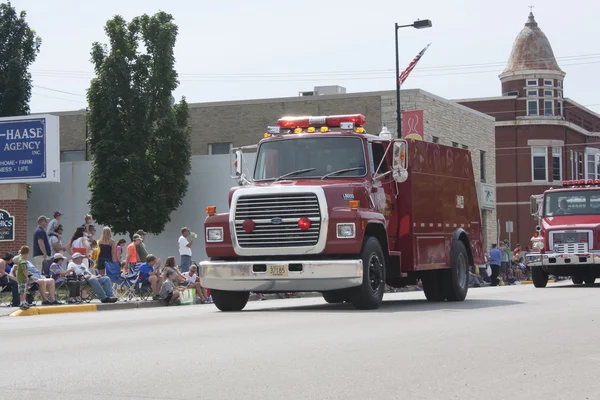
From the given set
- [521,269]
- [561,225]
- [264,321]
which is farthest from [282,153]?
[521,269]

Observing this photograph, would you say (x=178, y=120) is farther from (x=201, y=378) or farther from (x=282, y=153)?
(x=201, y=378)

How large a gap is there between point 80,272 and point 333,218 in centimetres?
814

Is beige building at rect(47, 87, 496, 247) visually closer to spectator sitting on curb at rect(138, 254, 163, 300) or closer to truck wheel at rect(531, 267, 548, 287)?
truck wheel at rect(531, 267, 548, 287)

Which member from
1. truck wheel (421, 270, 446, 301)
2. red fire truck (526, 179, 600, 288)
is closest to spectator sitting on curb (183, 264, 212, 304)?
truck wheel (421, 270, 446, 301)

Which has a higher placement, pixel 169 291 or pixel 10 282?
pixel 10 282

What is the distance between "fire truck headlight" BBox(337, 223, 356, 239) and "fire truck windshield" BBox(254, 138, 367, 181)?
1.21 m

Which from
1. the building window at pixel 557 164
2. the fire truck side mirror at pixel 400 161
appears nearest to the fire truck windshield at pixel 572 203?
the fire truck side mirror at pixel 400 161

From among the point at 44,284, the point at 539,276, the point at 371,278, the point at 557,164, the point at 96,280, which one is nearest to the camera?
the point at 371,278

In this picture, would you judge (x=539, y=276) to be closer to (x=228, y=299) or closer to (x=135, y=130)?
(x=228, y=299)

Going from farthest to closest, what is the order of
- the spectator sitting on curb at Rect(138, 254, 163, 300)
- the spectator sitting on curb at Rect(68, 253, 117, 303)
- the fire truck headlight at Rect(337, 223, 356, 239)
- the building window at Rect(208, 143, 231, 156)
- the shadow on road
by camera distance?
the building window at Rect(208, 143, 231, 156) < the spectator sitting on curb at Rect(138, 254, 163, 300) < the spectator sitting on curb at Rect(68, 253, 117, 303) < the shadow on road < the fire truck headlight at Rect(337, 223, 356, 239)

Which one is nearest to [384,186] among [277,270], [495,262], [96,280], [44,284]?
[277,270]

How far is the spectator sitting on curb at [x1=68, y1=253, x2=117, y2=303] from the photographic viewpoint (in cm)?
2311

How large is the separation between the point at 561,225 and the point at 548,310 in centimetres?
1338

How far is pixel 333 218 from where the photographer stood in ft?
55.9
